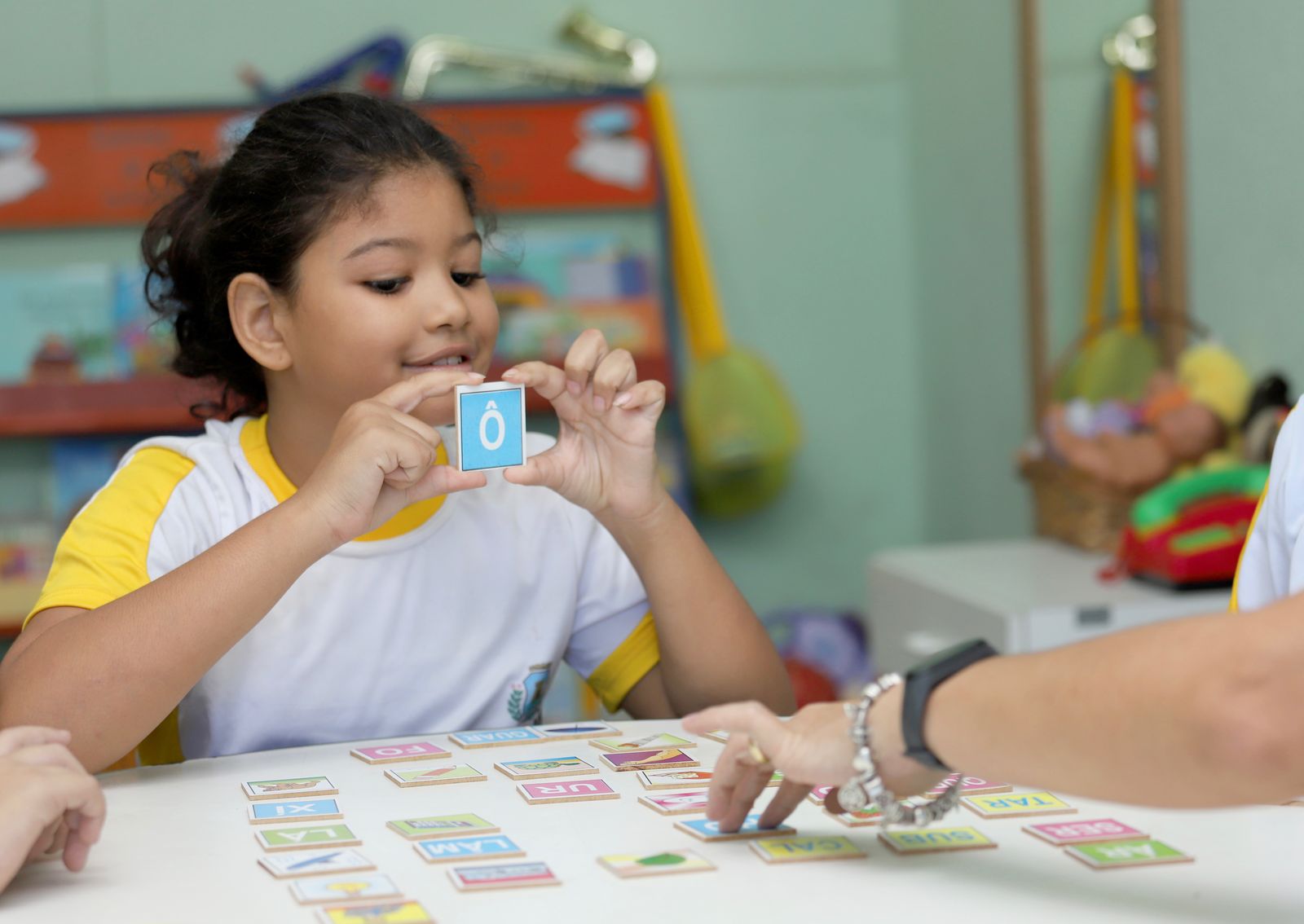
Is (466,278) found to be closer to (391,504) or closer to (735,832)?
(391,504)

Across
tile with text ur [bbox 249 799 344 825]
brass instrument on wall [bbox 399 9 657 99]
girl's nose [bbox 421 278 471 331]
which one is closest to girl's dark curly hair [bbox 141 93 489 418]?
girl's nose [bbox 421 278 471 331]

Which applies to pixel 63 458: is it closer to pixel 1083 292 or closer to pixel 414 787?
pixel 1083 292

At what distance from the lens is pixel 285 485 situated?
54.8 inches

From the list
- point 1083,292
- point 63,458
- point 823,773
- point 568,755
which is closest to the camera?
point 823,773

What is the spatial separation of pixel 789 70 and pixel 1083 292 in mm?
1089

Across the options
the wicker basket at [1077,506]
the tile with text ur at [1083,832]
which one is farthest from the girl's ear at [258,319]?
the wicker basket at [1077,506]

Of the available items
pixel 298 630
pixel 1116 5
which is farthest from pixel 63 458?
pixel 1116 5

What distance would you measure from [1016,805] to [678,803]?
0.73ft

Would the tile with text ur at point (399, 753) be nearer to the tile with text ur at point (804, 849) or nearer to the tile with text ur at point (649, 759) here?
the tile with text ur at point (649, 759)

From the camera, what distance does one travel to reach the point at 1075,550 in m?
2.47

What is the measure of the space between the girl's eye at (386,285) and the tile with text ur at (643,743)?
44 centimetres

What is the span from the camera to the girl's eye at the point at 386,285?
4.34ft

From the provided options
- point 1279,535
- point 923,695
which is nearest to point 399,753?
point 923,695

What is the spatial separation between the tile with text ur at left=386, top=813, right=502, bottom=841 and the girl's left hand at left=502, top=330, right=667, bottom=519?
41 centimetres
